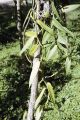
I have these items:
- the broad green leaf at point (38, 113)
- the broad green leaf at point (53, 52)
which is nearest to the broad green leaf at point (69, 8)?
the broad green leaf at point (53, 52)

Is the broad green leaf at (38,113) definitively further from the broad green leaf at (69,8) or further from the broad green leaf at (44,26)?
the broad green leaf at (69,8)

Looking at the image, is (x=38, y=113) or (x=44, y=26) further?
(x=38, y=113)

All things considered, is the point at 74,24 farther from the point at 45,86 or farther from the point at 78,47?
the point at 45,86

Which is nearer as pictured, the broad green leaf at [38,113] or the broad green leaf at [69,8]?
the broad green leaf at [69,8]

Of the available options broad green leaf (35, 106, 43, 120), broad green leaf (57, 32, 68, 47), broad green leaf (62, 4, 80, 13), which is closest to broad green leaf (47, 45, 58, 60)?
broad green leaf (57, 32, 68, 47)

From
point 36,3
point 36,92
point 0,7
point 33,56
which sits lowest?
point 0,7

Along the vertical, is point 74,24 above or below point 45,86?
below

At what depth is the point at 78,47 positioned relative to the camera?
11.8 metres

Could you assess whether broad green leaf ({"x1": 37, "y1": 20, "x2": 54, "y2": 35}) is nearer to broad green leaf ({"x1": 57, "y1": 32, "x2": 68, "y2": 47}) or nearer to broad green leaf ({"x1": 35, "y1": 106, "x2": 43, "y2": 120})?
broad green leaf ({"x1": 57, "y1": 32, "x2": 68, "y2": 47})

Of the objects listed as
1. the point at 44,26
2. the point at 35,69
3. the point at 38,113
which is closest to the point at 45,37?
the point at 44,26

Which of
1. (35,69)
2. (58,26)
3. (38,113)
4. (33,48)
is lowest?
(38,113)

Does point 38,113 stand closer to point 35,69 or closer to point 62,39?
point 35,69

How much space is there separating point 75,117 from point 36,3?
6442mm

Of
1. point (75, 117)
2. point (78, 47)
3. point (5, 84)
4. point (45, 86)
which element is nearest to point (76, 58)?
point (78, 47)
